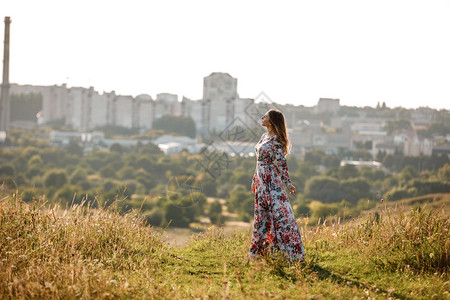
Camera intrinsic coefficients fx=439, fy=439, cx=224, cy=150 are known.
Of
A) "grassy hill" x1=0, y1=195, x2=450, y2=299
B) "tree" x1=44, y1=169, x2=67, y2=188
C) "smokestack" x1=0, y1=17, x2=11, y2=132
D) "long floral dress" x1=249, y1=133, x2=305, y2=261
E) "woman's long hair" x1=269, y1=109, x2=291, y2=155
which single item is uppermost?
"smokestack" x1=0, y1=17, x2=11, y2=132

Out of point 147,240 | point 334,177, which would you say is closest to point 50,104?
point 334,177

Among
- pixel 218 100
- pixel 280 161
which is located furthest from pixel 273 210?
pixel 218 100

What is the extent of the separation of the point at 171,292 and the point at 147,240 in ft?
5.44

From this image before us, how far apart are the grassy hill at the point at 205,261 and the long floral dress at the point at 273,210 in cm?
15

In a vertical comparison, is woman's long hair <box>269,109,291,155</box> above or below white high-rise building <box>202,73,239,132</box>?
below

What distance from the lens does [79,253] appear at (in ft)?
11.8

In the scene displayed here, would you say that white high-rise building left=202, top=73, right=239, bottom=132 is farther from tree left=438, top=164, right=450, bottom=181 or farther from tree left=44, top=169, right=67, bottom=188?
tree left=438, top=164, right=450, bottom=181

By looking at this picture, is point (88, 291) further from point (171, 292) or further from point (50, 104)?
point (50, 104)

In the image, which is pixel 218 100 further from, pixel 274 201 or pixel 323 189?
pixel 274 201

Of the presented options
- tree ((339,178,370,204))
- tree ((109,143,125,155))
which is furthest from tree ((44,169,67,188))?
tree ((339,178,370,204))

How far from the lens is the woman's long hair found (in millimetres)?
3840

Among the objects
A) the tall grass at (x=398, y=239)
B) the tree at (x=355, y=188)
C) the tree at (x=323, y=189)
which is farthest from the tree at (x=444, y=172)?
the tall grass at (x=398, y=239)

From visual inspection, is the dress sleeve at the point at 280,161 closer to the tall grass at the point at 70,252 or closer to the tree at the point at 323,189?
the tall grass at the point at 70,252

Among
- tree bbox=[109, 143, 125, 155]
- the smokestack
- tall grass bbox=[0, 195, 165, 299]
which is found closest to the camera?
tall grass bbox=[0, 195, 165, 299]
